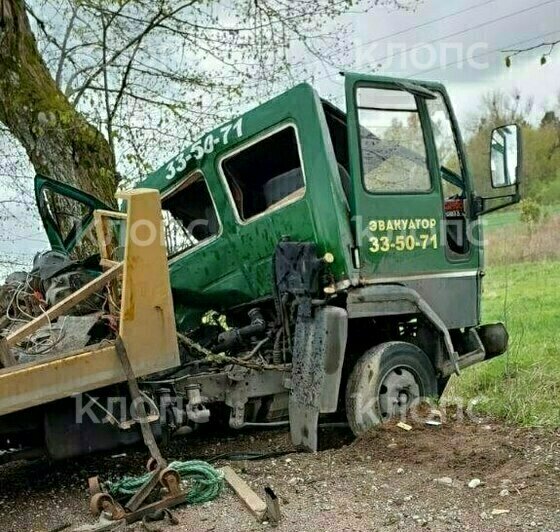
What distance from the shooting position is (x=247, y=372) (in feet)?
16.7

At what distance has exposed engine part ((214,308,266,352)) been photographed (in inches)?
210

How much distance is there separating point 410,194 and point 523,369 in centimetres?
238

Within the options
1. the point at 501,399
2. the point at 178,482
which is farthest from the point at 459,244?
the point at 178,482

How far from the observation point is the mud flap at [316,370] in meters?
4.88

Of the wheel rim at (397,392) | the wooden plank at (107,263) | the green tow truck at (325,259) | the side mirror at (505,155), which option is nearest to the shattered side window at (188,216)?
the green tow truck at (325,259)

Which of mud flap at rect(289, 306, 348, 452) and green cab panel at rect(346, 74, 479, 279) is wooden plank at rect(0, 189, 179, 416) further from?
green cab panel at rect(346, 74, 479, 279)

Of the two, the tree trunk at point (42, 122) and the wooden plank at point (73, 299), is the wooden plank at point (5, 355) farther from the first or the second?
the tree trunk at point (42, 122)

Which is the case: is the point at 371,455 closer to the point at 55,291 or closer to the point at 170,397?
the point at 170,397

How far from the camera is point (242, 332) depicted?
5.36 m

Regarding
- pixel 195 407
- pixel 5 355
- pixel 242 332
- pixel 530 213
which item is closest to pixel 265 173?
pixel 242 332

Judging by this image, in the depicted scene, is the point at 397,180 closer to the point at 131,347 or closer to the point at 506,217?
the point at 131,347

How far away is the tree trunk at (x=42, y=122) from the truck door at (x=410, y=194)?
3920 mm

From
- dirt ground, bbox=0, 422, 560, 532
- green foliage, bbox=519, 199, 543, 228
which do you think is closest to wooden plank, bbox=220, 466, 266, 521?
dirt ground, bbox=0, 422, 560, 532

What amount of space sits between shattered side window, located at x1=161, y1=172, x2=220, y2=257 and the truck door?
1.28 metres
